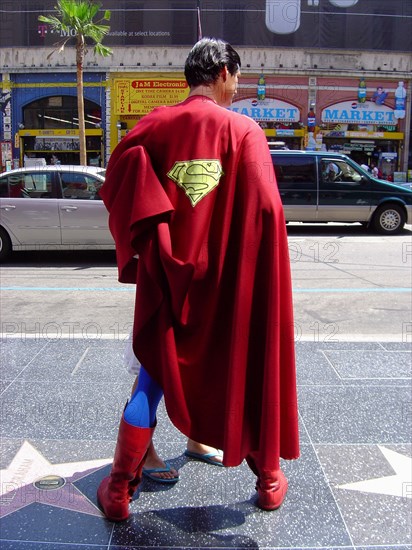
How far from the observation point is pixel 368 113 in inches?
1072

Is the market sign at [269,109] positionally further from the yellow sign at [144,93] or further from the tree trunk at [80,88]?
the tree trunk at [80,88]

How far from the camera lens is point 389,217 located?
42.8 ft

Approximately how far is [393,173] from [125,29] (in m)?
14.6

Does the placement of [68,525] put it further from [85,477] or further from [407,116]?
[407,116]

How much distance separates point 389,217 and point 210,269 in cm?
1186

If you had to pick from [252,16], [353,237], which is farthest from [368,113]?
[353,237]

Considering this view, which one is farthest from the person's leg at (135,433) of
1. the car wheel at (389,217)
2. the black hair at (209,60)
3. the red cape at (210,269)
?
the car wheel at (389,217)

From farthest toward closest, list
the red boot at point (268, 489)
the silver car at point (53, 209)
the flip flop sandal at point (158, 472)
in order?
the silver car at point (53, 209) < the flip flop sandal at point (158, 472) < the red boot at point (268, 489)

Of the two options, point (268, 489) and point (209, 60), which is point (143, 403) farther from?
point (209, 60)

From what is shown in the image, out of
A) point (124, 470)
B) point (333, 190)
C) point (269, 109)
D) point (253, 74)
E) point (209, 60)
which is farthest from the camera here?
point (269, 109)

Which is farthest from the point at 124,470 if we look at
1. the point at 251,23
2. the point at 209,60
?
the point at 251,23

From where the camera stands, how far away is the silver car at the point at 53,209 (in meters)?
9.10

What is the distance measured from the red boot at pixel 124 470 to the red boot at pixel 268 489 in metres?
0.50

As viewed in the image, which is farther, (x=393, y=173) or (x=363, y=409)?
(x=393, y=173)
